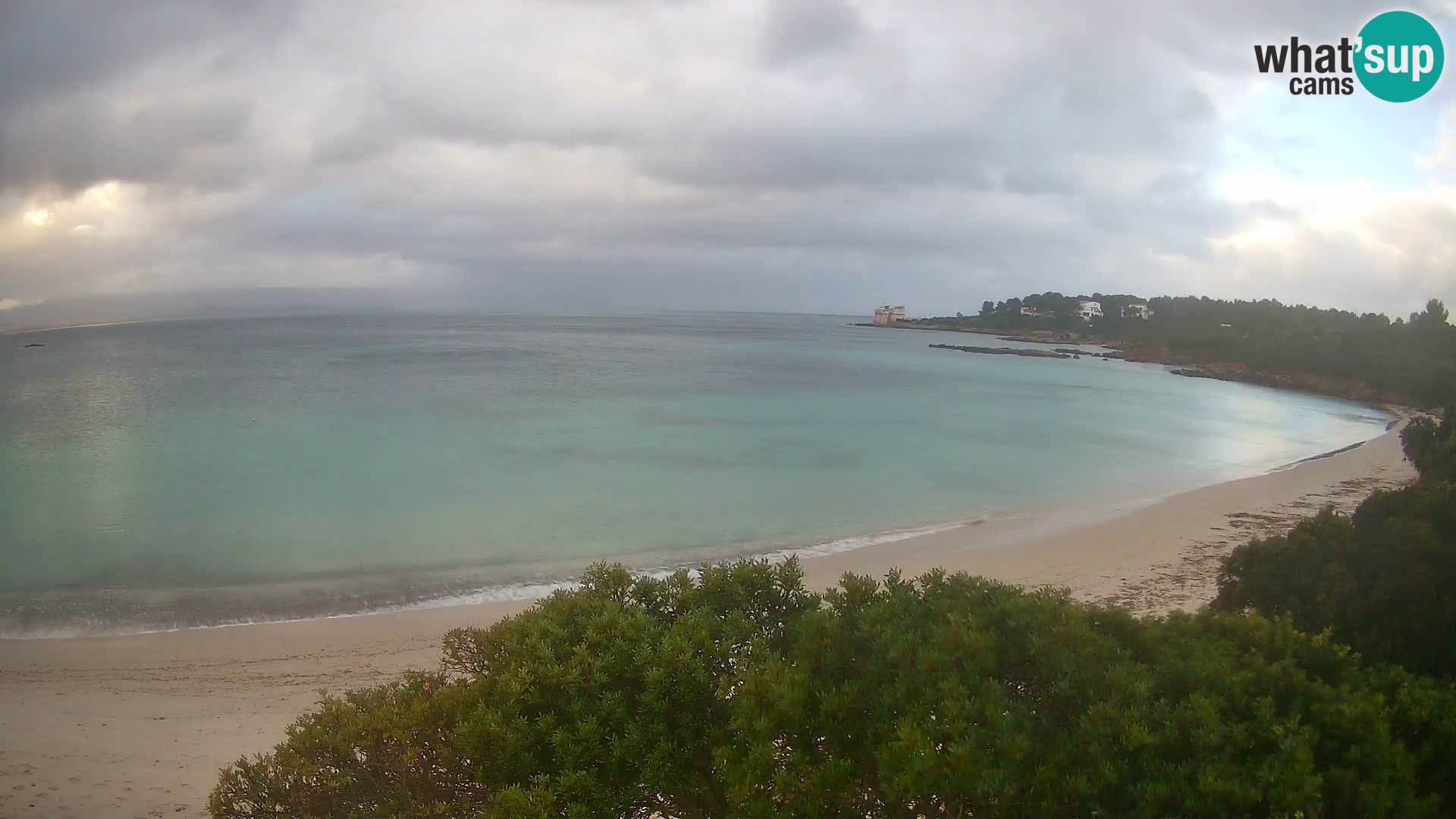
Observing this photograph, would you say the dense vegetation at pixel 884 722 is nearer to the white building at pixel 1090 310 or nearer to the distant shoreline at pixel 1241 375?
the distant shoreline at pixel 1241 375

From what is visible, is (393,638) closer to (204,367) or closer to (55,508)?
(55,508)

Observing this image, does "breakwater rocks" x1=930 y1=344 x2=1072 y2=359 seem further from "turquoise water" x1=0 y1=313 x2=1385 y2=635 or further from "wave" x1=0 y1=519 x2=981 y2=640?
"wave" x1=0 y1=519 x2=981 y2=640

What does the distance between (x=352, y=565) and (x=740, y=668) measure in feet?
44.5

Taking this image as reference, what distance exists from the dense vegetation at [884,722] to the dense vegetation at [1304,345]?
23078 mm

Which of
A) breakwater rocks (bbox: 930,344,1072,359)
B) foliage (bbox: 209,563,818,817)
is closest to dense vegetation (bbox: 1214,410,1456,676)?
foliage (bbox: 209,563,818,817)

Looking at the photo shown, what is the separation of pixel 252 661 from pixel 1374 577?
38.9 feet

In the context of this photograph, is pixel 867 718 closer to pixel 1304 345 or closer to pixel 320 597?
pixel 320 597

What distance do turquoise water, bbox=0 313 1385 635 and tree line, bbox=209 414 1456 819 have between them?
1000cm

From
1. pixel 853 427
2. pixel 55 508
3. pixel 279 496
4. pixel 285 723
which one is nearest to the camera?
pixel 285 723

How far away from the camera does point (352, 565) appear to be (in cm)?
1566

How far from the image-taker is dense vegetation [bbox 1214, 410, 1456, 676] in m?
5.55

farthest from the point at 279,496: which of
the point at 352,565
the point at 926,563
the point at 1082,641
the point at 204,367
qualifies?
the point at 204,367

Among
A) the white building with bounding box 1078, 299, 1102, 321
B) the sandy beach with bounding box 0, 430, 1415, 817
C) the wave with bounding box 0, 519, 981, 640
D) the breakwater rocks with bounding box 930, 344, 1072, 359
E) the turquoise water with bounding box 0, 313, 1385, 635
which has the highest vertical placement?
the white building with bounding box 1078, 299, 1102, 321

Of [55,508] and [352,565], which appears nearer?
[352,565]
